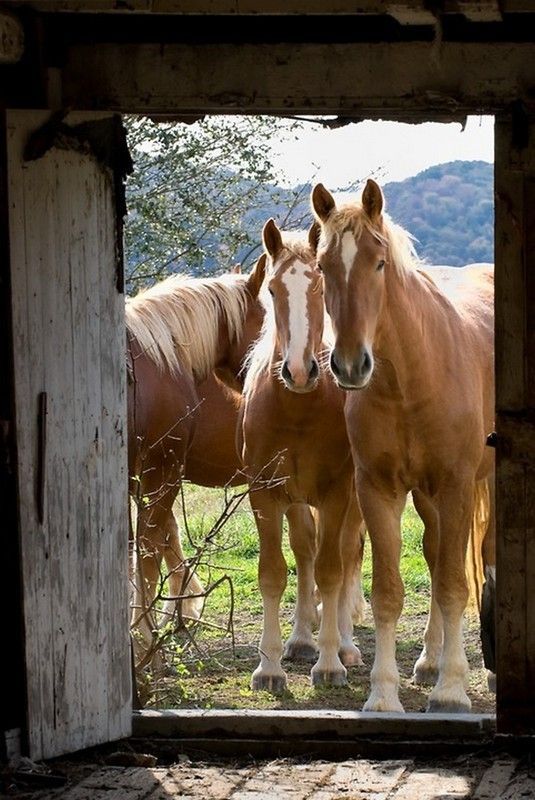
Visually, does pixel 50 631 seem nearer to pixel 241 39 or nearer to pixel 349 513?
pixel 241 39

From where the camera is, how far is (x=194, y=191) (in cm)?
1528

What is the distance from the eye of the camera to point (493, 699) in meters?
7.40

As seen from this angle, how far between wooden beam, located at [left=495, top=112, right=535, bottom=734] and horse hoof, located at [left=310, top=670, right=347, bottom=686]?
2.32 metres

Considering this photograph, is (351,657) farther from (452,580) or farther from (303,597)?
(452,580)

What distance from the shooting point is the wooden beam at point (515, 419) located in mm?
5520

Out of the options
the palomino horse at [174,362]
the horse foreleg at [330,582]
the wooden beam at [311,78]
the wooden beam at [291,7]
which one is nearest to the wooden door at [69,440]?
the wooden beam at [311,78]

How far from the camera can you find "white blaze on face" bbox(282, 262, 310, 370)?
24.7 ft

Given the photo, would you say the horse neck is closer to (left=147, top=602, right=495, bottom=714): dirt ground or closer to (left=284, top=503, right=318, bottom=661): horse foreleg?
(left=147, top=602, right=495, bottom=714): dirt ground

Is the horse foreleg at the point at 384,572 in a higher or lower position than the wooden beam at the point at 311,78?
lower

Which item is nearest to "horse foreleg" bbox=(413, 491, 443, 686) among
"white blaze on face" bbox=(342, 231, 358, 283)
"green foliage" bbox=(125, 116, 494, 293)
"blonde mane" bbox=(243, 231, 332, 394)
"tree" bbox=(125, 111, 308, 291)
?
"blonde mane" bbox=(243, 231, 332, 394)

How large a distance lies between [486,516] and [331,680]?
1.52 m

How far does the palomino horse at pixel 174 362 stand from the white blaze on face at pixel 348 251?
219 cm

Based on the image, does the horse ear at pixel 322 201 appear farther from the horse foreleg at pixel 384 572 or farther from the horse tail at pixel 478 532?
the horse tail at pixel 478 532

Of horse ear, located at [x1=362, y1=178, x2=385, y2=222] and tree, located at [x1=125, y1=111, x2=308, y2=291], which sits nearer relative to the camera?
horse ear, located at [x1=362, y1=178, x2=385, y2=222]
